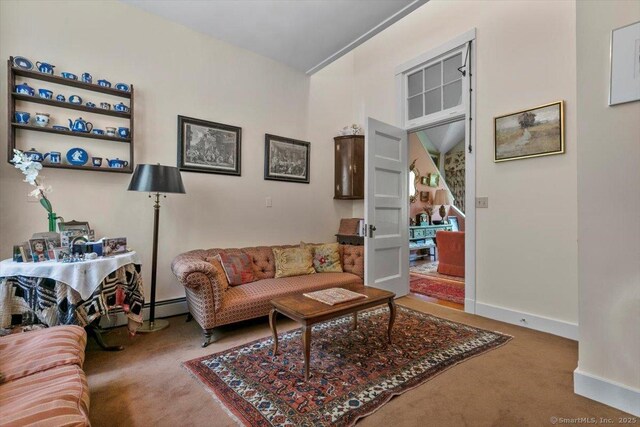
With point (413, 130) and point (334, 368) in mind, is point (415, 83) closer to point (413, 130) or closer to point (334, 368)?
point (413, 130)

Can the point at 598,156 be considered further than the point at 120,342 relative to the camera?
No

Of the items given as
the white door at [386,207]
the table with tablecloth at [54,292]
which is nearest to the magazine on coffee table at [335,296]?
the white door at [386,207]

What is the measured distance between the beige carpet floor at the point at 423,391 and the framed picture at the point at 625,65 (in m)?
1.73

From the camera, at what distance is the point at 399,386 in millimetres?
1774

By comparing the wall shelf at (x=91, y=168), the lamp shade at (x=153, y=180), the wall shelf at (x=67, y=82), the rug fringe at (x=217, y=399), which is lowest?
the rug fringe at (x=217, y=399)

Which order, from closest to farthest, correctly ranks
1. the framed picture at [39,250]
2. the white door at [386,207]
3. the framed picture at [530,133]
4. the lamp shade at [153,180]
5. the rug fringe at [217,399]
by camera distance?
1. the rug fringe at [217,399]
2. the framed picture at [39,250]
3. the lamp shade at [153,180]
4. the framed picture at [530,133]
5. the white door at [386,207]

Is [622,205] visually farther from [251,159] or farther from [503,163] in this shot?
[251,159]

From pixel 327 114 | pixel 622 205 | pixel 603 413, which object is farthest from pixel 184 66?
pixel 603 413

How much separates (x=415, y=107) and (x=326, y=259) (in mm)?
2345

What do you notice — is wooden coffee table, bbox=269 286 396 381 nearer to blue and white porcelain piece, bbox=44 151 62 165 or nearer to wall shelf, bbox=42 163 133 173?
wall shelf, bbox=42 163 133 173

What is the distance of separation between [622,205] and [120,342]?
364cm

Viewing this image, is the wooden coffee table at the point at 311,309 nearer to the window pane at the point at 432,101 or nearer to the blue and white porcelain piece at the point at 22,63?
the window pane at the point at 432,101

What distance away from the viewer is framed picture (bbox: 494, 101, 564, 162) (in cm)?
259

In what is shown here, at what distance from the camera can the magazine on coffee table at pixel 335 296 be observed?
82.4 inches
